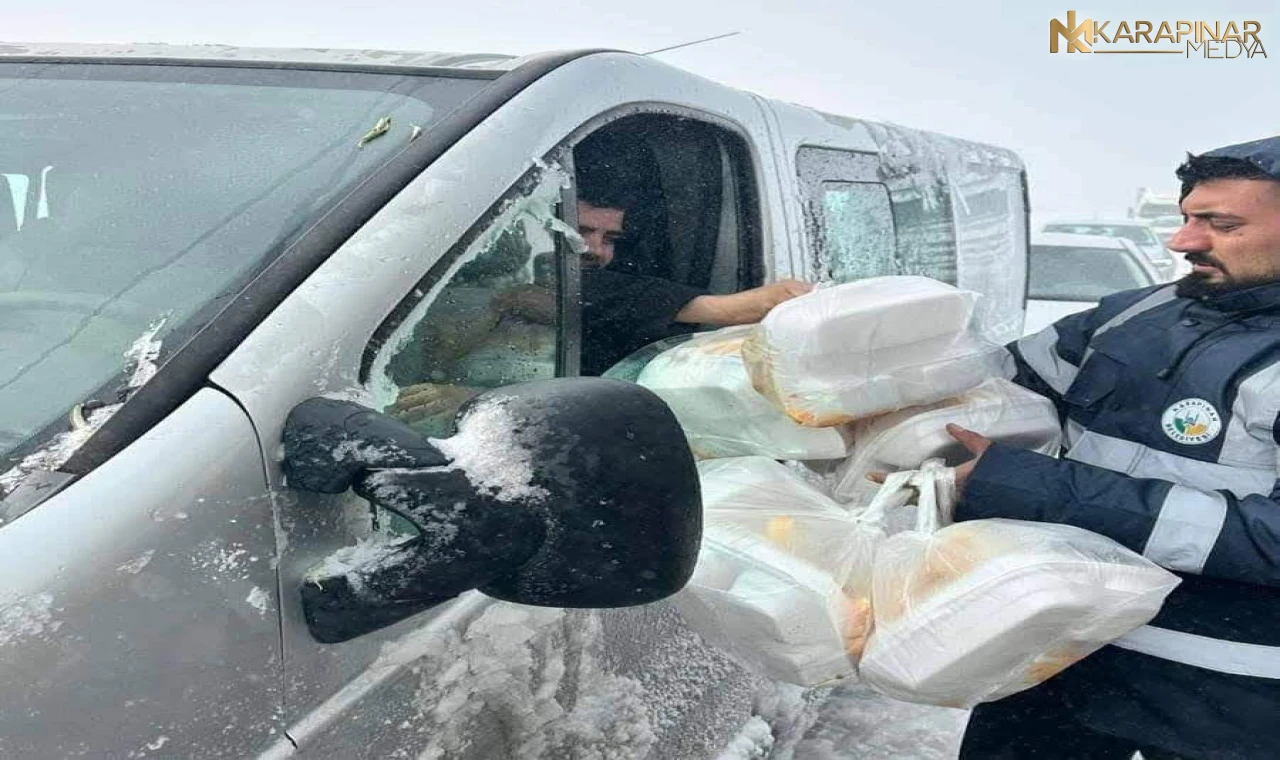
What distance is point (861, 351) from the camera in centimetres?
179

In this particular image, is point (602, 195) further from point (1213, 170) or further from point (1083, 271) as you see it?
point (1083, 271)

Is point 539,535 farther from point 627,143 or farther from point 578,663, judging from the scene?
point 627,143

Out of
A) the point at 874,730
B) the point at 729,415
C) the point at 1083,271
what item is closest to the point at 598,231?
the point at 729,415

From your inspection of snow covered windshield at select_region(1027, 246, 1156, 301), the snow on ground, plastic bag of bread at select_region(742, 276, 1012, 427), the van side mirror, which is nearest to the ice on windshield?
the van side mirror

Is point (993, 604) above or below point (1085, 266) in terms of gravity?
above

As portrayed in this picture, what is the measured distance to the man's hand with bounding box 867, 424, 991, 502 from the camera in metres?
1.78

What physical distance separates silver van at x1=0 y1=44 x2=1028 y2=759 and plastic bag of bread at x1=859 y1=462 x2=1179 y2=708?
18.7 inches

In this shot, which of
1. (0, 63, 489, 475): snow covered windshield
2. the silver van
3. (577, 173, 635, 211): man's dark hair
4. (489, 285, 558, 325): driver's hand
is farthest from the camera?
(577, 173, 635, 211): man's dark hair

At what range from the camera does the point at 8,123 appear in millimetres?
1852

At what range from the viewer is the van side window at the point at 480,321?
1.51 m

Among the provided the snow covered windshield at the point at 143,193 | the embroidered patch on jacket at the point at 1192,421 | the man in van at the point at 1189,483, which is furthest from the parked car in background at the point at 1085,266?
the snow covered windshield at the point at 143,193

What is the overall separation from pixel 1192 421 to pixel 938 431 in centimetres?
39

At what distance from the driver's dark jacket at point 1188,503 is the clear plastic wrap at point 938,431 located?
0.32 ft

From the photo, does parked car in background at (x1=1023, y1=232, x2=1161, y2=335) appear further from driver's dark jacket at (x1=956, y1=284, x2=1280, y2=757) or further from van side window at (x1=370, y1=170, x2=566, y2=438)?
van side window at (x1=370, y1=170, x2=566, y2=438)
